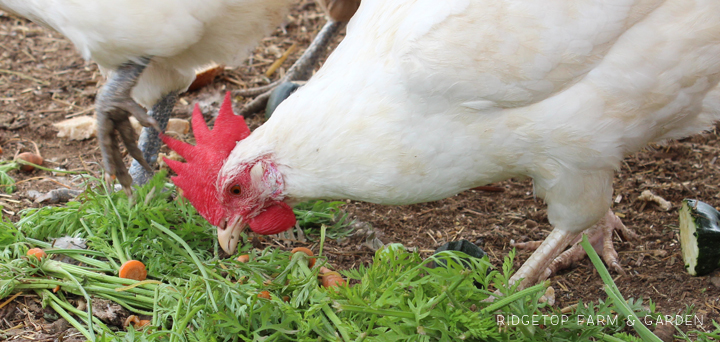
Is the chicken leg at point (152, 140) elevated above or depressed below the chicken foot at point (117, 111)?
below

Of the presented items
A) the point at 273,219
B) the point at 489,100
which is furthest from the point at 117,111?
the point at 489,100

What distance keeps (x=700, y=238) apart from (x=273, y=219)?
5.95 ft

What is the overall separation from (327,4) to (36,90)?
7.53 ft

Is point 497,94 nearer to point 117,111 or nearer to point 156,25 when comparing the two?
point 156,25

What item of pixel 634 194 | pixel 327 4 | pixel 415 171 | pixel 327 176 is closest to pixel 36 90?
pixel 327 4

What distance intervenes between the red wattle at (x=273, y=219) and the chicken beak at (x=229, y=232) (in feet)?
0.16

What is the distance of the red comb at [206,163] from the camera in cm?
227

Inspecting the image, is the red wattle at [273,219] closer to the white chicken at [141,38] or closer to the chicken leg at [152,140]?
the white chicken at [141,38]

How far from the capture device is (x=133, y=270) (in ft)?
7.36

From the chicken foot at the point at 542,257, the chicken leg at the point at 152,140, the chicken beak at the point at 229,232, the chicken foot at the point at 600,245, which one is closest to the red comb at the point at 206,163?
the chicken beak at the point at 229,232

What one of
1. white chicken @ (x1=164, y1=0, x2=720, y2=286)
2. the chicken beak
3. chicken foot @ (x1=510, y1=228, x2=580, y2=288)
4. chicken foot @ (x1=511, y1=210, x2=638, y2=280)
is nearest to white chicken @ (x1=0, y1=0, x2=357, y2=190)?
the chicken beak

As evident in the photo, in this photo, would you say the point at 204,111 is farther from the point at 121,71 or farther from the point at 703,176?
the point at 703,176

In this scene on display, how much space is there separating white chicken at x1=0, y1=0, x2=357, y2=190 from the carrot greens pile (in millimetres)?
342

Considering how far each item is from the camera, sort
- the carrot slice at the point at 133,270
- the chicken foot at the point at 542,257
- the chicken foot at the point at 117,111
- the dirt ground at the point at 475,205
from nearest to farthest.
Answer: the carrot slice at the point at 133,270
the chicken foot at the point at 542,257
the dirt ground at the point at 475,205
the chicken foot at the point at 117,111
